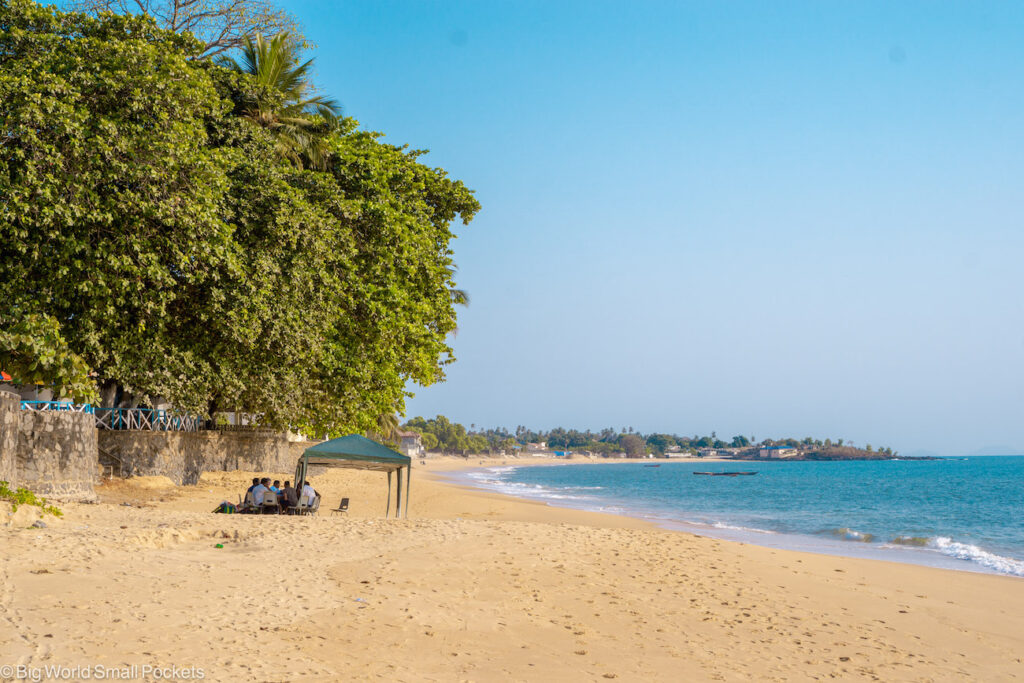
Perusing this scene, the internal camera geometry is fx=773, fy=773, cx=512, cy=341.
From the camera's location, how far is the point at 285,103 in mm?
27328

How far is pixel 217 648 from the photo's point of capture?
6668 mm

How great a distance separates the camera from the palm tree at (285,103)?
23.6 m

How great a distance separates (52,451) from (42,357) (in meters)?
2.06

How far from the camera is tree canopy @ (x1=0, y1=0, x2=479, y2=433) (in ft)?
48.5

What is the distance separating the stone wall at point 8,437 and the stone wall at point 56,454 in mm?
322

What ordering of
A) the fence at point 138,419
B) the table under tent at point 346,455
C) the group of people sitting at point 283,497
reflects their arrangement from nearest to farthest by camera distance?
the group of people sitting at point 283,497 < the table under tent at point 346,455 < the fence at point 138,419

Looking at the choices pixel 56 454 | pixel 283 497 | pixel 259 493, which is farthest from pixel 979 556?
pixel 56 454

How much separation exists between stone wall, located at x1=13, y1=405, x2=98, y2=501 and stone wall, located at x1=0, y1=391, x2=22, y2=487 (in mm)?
322

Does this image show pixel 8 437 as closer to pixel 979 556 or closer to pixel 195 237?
pixel 195 237

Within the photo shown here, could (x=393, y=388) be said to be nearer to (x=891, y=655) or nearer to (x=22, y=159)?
(x=22, y=159)

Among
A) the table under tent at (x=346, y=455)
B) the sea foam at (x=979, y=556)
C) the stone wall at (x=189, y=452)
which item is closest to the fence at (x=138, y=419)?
the stone wall at (x=189, y=452)

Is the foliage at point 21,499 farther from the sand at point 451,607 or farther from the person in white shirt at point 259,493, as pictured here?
the person in white shirt at point 259,493

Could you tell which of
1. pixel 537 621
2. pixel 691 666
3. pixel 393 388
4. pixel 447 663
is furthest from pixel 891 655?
pixel 393 388

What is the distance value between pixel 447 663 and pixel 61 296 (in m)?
12.5
